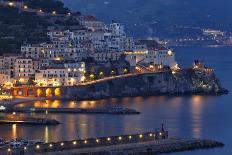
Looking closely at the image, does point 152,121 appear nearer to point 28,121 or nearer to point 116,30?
point 28,121

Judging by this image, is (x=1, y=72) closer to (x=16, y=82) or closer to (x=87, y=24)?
(x=16, y=82)

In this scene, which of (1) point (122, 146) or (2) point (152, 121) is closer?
(1) point (122, 146)

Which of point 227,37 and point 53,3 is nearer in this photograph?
point 53,3

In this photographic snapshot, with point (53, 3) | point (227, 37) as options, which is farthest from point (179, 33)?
point (53, 3)

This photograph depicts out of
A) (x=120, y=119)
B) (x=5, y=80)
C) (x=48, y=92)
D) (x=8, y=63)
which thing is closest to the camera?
(x=120, y=119)

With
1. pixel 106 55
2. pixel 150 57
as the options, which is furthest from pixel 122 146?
pixel 150 57

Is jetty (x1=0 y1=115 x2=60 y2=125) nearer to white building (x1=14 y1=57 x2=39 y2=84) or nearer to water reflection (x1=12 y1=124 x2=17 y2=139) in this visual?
water reflection (x1=12 y1=124 x2=17 y2=139)

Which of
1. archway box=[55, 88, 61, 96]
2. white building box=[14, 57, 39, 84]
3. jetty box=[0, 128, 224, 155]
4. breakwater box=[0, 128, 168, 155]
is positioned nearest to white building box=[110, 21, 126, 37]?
white building box=[14, 57, 39, 84]
